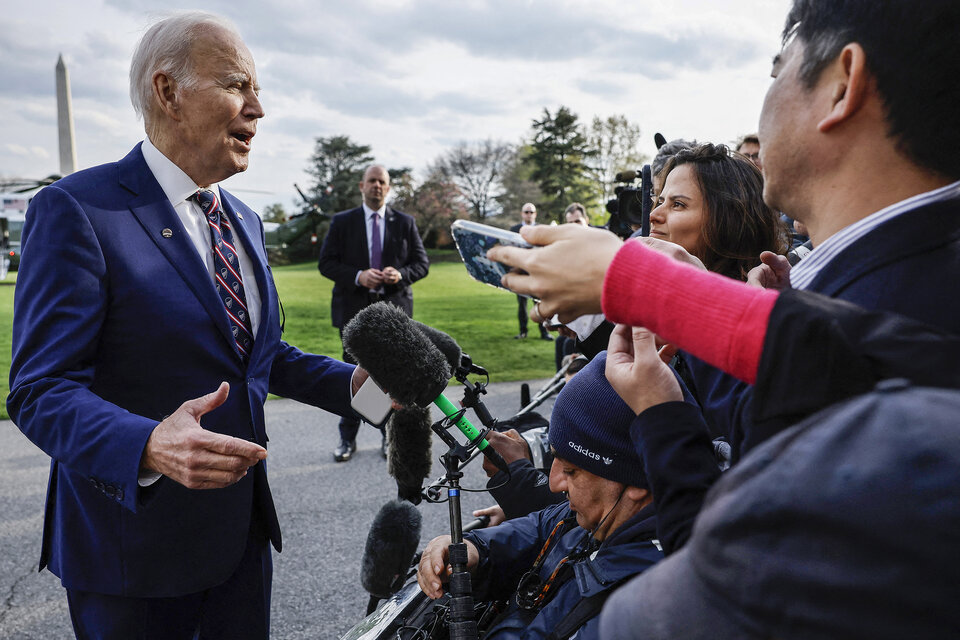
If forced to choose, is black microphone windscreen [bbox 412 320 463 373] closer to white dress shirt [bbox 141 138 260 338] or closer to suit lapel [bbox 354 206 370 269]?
white dress shirt [bbox 141 138 260 338]

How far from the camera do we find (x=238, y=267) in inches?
74.6

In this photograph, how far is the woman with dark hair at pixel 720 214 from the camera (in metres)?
2.35

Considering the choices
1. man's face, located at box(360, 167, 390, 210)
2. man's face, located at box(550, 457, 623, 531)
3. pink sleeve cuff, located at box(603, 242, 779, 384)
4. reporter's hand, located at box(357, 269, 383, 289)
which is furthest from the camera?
man's face, located at box(360, 167, 390, 210)

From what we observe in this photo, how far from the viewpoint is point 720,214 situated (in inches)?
92.7

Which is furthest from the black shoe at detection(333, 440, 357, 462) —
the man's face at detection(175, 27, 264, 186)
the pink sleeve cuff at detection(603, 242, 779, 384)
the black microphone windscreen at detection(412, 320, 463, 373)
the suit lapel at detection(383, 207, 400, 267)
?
the pink sleeve cuff at detection(603, 242, 779, 384)

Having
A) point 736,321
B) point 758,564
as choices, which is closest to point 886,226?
point 736,321

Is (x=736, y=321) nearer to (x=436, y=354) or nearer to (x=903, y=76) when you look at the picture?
(x=903, y=76)

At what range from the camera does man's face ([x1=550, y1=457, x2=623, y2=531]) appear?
1.94 m

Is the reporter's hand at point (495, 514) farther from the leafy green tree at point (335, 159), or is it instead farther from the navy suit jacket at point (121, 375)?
the leafy green tree at point (335, 159)

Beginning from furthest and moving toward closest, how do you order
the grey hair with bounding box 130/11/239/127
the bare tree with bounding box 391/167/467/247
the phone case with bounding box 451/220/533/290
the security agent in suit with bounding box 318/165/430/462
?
the bare tree with bounding box 391/167/467/247 < the security agent in suit with bounding box 318/165/430/462 < the grey hair with bounding box 130/11/239/127 < the phone case with bounding box 451/220/533/290

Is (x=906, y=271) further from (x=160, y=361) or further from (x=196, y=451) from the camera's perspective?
(x=160, y=361)

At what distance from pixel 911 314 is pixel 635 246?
0.32 m

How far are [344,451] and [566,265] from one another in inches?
210

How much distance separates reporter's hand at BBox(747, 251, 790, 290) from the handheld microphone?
105 cm
